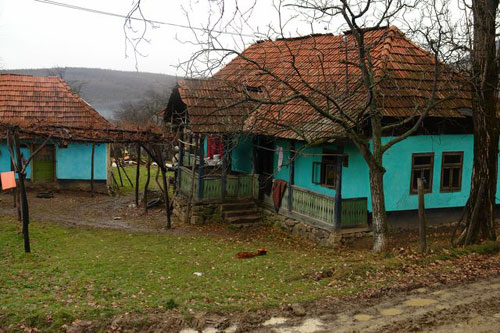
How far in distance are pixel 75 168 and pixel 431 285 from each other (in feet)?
62.8

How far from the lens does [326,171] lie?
15039mm

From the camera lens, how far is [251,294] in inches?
352

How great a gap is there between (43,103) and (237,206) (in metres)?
12.6

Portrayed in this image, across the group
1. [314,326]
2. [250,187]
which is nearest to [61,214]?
[250,187]

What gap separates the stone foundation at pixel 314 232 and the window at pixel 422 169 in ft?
6.79

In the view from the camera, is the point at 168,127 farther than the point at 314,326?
Yes

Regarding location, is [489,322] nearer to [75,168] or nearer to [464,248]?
[464,248]

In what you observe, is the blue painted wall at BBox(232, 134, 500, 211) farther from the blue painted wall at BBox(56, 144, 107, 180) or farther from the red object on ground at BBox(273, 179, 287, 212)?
the blue painted wall at BBox(56, 144, 107, 180)

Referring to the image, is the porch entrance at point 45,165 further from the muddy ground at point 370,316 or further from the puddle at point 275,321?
the puddle at point 275,321

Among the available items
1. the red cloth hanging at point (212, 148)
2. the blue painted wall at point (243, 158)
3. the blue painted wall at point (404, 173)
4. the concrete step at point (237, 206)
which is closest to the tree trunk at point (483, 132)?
the blue painted wall at point (404, 173)

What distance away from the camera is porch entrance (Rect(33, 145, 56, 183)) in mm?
23156

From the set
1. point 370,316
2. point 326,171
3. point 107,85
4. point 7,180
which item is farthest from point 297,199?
point 107,85

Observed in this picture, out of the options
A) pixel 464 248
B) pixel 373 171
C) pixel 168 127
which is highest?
pixel 168 127

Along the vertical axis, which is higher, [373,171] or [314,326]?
[373,171]
